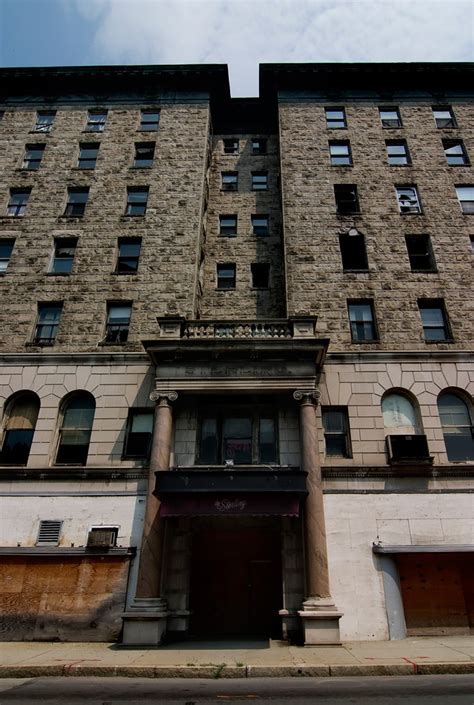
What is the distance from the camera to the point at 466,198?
21.2m

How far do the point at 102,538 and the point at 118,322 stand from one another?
8.70 m

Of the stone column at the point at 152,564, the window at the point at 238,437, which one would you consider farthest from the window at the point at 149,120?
the window at the point at 238,437

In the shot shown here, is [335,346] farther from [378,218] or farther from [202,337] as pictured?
[378,218]

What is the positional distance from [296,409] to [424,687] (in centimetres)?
932

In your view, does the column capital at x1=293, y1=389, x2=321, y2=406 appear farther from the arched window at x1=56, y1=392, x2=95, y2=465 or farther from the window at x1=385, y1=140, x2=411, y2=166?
the window at x1=385, y1=140, x2=411, y2=166

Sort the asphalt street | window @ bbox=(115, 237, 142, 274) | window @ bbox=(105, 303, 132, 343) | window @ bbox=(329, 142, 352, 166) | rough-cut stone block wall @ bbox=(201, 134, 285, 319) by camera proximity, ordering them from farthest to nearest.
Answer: window @ bbox=(329, 142, 352, 166) → rough-cut stone block wall @ bbox=(201, 134, 285, 319) → window @ bbox=(115, 237, 142, 274) → window @ bbox=(105, 303, 132, 343) → the asphalt street

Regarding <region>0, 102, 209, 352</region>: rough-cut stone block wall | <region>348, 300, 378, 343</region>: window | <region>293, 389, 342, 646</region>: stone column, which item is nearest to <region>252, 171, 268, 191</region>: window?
<region>0, 102, 209, 352</region>: rough-cut stone block wall

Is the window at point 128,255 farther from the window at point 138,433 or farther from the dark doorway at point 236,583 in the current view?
the dark doorway at point 236,583

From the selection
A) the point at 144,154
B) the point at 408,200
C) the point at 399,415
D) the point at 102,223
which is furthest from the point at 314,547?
the point at 144,154

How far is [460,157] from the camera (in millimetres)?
22812

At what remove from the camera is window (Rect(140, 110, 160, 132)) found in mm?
24703

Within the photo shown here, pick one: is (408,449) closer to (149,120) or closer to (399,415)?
(399,415)

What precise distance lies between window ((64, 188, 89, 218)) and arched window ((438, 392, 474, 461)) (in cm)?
1857

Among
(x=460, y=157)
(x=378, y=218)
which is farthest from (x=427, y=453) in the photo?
(x=460, y=157)
